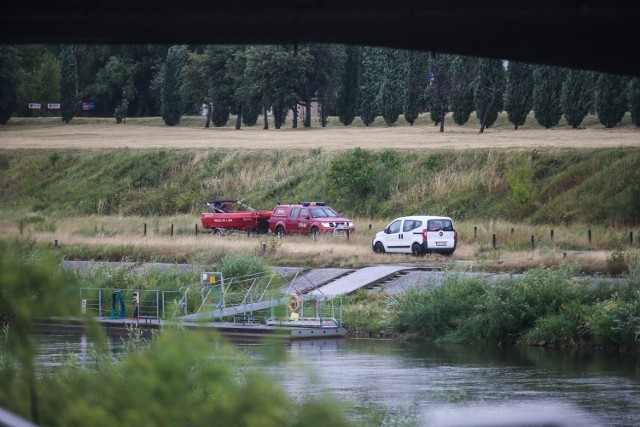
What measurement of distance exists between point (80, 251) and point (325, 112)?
5266cm

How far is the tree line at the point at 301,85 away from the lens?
255 feet

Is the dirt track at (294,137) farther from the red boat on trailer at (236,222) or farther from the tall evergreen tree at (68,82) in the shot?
the red boat on trailer at (236,222)

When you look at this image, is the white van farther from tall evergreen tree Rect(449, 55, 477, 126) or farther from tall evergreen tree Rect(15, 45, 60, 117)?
tall evergreen tree Rect(15, 45, 60, 117)

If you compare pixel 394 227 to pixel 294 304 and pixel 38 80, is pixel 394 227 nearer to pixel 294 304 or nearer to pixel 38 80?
pixel 294 304

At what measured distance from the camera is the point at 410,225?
142 ft

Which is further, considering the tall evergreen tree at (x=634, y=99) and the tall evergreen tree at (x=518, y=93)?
the tall evergreen tree at (x=518, y=93)

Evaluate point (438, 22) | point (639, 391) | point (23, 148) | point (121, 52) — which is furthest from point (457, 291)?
point (121, 52)

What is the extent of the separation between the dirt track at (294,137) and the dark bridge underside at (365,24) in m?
45.5

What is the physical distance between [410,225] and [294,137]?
4353cm

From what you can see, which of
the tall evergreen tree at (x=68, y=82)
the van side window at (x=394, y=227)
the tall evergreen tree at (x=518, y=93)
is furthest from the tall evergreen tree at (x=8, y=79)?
the van side window at (x=394, y=227)

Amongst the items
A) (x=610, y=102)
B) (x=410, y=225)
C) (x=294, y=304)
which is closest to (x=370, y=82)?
(x=610, y=102)

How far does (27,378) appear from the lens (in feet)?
27.7

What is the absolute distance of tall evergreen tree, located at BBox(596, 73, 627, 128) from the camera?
74.2 meters

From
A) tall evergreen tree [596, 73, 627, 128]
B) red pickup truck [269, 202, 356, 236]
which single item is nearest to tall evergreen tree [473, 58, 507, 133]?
tall evergreen tree [596, 73, 627, 128]
